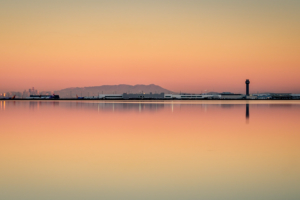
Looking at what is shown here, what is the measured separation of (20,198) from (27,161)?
336cm

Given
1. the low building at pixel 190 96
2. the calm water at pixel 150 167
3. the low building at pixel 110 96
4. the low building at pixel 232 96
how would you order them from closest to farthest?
the calm water at pixel 150 167 < the low building at pixel 232 96 < the low building at pixel 190 96 < the low building at pixel 110 96

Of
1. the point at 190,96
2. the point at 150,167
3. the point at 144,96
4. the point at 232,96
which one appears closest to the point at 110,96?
the point at 144,96

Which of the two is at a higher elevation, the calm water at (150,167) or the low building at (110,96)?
the low building at (110,96)

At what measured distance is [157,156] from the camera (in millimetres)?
9672

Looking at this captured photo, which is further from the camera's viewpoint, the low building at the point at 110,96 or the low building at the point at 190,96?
the low building at the point at 110,96

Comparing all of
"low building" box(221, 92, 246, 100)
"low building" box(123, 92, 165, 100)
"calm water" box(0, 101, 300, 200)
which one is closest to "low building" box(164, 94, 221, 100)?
"low building" box(221, 92, 246, 100)

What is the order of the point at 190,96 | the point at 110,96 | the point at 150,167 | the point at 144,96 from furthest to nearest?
the point at 190,96
the point at 110,96
the point at 144,96
the point at 150,167

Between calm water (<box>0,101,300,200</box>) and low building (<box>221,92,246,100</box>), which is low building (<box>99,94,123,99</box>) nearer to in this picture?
low building (<box>221,92,246,100</box>)

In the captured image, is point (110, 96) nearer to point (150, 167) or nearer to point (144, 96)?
point (144, 96)

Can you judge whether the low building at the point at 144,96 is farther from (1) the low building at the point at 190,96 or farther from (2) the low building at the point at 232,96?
(2) the low building at the point at 232,96

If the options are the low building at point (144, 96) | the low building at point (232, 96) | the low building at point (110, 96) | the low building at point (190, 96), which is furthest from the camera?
the low building at point (110, 96)

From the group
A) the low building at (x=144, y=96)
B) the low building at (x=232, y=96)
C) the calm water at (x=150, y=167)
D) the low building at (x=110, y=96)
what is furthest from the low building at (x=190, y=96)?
the calm water at (x=150, y=167)

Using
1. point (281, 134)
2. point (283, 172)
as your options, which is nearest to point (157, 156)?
point (283, 172)

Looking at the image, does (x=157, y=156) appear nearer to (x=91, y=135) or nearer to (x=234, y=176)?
(x=234, y=176)
